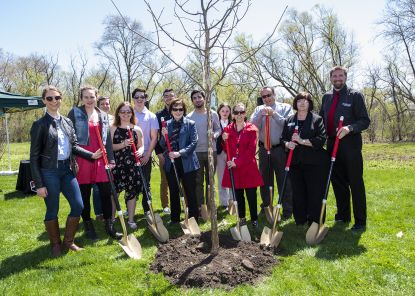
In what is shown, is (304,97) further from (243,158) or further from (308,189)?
(308,189)

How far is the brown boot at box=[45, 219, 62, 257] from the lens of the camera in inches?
183

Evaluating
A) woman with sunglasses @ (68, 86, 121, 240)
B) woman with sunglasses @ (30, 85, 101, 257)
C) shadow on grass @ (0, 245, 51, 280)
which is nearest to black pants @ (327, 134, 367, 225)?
woman with sunglasses @ (68, 86, 121, 240)

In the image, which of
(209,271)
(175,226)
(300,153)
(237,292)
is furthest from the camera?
(175,226)

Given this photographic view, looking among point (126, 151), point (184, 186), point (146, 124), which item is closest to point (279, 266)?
point (184, 186)

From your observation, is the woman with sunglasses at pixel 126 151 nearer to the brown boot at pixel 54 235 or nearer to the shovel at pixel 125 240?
the shovel at pixel 125 240

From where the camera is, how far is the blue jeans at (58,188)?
4449 millimetres

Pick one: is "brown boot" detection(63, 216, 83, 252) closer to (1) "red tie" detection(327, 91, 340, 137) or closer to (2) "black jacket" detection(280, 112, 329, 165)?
(2) "black jacket" detection(280, 112, 329, 165)

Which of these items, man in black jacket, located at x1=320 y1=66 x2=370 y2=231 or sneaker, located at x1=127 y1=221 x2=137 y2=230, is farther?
sneaker, located at x1=127 y1=221 x2=137 y2=230

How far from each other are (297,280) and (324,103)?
284 cm

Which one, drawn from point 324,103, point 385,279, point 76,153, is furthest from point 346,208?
point 76,153

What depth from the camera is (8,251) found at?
4.99m

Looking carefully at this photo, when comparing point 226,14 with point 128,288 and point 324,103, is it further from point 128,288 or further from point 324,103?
point 128,288

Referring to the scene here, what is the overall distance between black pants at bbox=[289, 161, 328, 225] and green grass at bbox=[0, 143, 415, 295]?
0.27m

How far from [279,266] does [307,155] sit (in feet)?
5.88
